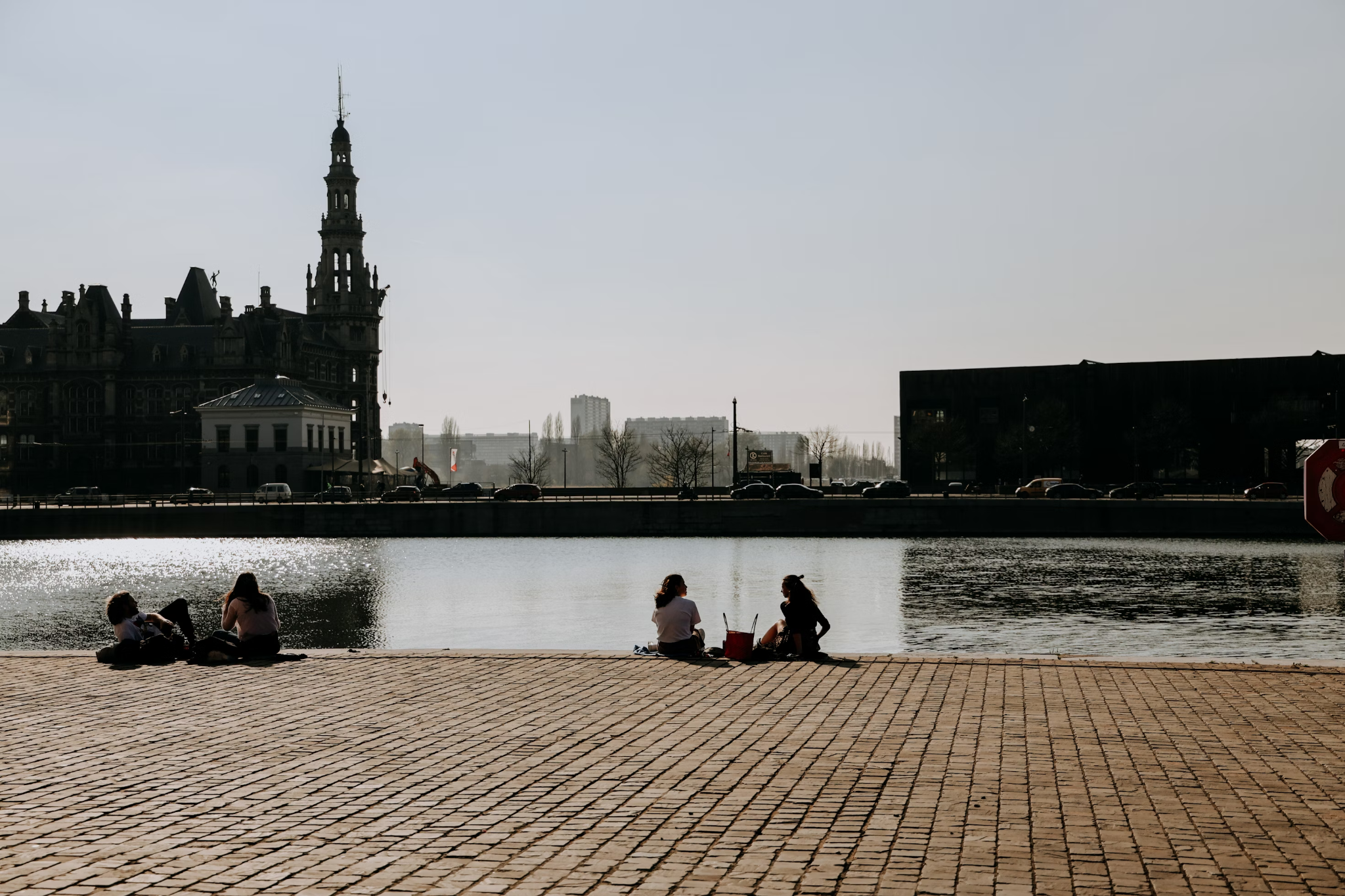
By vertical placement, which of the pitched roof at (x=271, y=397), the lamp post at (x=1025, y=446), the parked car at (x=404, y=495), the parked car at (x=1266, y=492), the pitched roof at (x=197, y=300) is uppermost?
the pitched roof at (x=197, y=300)

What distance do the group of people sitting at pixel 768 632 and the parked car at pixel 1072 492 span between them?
7535 cm

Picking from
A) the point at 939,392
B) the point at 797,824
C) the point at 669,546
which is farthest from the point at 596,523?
the point at 797,824

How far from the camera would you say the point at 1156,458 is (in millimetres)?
110938

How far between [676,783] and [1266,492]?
8419cm

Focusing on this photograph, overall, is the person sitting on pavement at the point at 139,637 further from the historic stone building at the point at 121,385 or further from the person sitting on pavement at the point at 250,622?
the historic stone building at the point at 121,385

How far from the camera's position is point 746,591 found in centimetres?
4678

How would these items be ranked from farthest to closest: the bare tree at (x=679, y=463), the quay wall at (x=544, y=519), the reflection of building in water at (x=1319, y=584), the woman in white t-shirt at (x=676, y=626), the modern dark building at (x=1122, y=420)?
1. the bare tree at (x=679, y=463)
2. the modern dark building at (x=1122, y=420)
3. the quay wall at (x=544, y=519)
4. the reflection of building in water at (x=1319, y=584)
5. the woman in white t-shirt at (x=676, y=626)

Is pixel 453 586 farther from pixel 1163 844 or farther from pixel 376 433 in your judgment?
pixel 376 433

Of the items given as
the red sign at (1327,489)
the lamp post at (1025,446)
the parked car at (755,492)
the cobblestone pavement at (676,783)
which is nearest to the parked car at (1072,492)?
the lamp post at (1025,446)

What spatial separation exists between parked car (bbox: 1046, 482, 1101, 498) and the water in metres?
13.9

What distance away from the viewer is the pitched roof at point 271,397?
11375 centimetres

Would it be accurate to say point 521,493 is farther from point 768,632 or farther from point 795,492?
point 768,632

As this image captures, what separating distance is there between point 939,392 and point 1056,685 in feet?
356

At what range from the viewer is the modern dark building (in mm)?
106125
